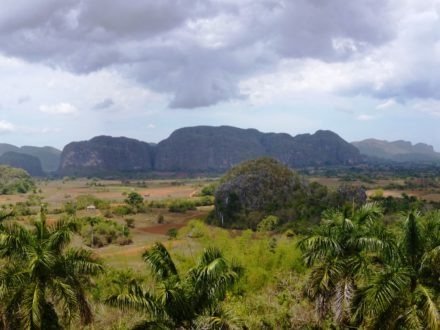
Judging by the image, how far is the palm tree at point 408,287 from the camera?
44.5 ft

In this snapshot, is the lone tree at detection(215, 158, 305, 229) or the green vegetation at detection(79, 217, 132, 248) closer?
the green vegetation at detection(79, 217, 132, 248)

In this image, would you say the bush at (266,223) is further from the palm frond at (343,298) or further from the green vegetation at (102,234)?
the green vegetation at (102,234)

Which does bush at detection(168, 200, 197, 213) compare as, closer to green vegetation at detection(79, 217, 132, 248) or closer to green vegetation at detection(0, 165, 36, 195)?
green vegetation at detection(79, 217, 132, 248)

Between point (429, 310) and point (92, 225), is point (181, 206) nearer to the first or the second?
point (92, 225)

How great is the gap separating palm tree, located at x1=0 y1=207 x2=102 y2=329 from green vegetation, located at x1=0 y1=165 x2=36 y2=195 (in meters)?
143

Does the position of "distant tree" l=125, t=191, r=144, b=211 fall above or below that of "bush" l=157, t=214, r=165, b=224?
above

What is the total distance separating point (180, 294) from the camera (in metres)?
14.7

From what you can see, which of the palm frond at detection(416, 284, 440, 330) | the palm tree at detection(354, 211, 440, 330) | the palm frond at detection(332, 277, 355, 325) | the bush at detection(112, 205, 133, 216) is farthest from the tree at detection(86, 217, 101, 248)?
the palm frond at detection(416, 284, 440, 330)

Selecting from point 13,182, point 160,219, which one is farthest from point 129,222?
point 13,182

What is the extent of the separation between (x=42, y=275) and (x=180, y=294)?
417 centimetres

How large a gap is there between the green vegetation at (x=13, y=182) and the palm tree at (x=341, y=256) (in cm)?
14601

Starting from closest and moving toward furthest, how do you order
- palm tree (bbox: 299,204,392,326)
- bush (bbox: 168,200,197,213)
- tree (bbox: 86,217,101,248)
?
palm tree (bbox: 299,204,392,326), tree (bbox: 86,217,101,248), bush (bbox: 168,200,197,213)

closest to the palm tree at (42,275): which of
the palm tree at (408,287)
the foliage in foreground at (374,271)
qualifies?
the foliage in foreground at (374,271)

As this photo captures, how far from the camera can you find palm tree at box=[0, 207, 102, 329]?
1449cm
